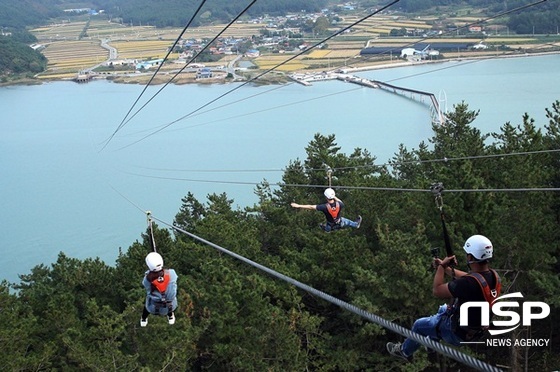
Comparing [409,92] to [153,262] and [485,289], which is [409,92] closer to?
[153,262]

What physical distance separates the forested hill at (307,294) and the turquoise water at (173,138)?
13.0ft

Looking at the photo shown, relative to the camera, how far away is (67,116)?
80.9ft

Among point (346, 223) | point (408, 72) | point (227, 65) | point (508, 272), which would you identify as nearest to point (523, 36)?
point (408, 72)

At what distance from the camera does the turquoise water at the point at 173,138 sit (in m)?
15.6

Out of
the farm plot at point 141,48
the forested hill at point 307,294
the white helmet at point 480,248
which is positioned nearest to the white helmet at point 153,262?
the white helmet at point 480,248

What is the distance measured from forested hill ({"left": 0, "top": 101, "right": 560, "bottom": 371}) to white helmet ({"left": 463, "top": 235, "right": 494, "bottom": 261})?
13.7ft

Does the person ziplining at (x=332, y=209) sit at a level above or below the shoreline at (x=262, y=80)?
above

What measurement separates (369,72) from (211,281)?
77.0ft

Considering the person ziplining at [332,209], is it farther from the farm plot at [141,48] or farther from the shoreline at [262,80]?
the farm plot at [141,48]

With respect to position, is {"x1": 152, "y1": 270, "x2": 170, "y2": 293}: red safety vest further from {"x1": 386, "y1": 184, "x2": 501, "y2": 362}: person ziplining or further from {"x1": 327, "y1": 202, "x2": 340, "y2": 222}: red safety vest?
{"x1": 327, "y1": 202, "x2": 340, "y2": 222}: red safety vest

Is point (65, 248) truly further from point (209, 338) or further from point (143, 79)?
point (143, 79)

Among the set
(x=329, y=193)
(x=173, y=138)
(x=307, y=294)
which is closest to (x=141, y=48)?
(x=173, y=138)

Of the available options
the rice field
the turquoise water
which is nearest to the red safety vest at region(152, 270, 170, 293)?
the turquoise water

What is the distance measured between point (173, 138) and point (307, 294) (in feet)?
45.7
